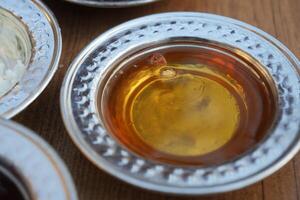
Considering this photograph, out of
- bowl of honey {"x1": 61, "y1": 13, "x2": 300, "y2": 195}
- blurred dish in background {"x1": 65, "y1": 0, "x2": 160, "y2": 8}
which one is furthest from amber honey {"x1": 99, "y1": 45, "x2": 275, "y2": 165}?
blurred dish in background {"x1": 65, "y1": 0, "x2": 160, "y2": 8}

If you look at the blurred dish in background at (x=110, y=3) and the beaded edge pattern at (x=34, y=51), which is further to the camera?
the blurred dish in background at (x=110, y=3)

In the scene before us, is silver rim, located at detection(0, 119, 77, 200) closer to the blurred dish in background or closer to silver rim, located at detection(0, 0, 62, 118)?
silver rim, located at detection(0, 0, 62, 118)

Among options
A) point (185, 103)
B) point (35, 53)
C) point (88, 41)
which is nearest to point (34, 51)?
point (35, 53)

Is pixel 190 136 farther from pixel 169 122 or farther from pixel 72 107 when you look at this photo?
pixel 72 107

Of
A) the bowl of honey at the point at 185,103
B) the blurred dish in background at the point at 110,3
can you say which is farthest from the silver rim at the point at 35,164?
the blurred dish in background at the point at 110,3

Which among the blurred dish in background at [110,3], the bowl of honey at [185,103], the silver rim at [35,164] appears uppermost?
the blurred dish in background at [110,3]

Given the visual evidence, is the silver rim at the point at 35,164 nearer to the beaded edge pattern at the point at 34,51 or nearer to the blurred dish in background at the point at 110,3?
the beaded edge pattern at the point at 34,51

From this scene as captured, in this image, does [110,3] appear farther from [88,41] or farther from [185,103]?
[185,103]
